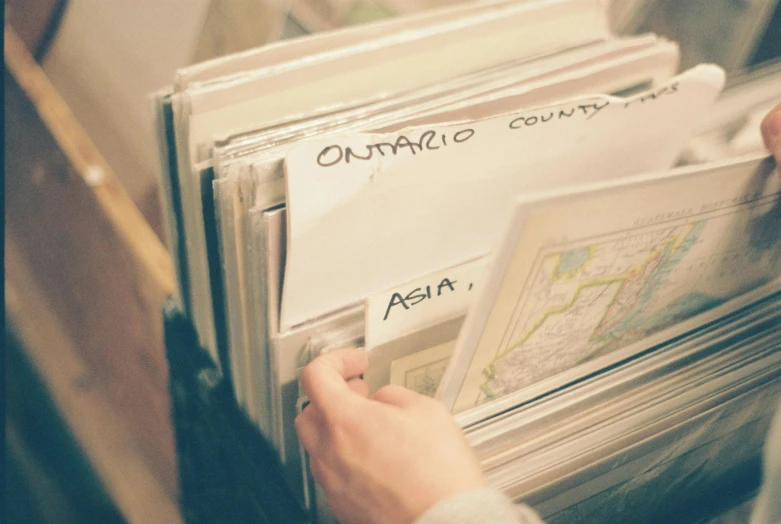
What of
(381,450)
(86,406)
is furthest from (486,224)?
(86,406)

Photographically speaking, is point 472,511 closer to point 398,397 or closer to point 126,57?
point 398,397

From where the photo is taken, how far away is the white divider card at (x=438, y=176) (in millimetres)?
388

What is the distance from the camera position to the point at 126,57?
1155mm

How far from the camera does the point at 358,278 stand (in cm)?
47

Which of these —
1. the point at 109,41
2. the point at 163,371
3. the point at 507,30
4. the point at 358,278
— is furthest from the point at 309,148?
the point at 109,41

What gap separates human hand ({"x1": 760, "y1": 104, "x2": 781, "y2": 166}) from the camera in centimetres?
44

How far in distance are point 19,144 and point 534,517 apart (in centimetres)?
143

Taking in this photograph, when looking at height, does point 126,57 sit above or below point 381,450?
above

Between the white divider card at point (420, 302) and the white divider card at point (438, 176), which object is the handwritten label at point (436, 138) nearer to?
the white divider card at point (438, 176)

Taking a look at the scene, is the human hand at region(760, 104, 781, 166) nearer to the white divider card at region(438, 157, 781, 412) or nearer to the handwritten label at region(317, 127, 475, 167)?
the white divider card at region(438, 157, 781, 412)

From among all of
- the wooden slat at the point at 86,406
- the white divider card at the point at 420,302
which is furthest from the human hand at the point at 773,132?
the wooden slat at the point at 86,406

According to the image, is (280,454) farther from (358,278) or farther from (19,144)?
(19,144)

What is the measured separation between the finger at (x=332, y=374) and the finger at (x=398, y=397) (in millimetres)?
28

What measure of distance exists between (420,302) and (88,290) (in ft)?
3.27
